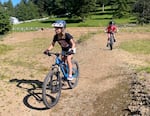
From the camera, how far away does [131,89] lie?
11.2 metres

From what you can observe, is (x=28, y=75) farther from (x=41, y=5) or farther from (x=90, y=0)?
(x=41, y=5)

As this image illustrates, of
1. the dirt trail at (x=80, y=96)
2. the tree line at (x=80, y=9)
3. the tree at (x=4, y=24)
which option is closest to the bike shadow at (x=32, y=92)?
the dirt trail at (x=80, y=96)

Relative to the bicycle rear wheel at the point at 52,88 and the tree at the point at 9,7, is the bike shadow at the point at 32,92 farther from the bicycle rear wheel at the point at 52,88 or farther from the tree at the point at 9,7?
the tree at the point at 9,7

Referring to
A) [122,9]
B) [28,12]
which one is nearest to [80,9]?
[122,9]

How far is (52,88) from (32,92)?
1.35 metres

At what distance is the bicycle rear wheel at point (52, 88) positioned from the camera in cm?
990

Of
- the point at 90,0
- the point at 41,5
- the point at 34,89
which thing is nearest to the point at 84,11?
the point at 90,0

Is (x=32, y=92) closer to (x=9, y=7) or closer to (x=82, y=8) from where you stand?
(x=82, y=8)

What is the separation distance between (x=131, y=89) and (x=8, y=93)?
404 cm

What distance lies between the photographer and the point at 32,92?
451 inches

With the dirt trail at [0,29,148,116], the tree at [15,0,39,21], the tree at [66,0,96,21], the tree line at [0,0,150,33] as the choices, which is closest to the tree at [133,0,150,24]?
the tree line at [0,0,150,33]

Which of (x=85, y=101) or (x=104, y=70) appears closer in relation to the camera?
(x=85, y=101)

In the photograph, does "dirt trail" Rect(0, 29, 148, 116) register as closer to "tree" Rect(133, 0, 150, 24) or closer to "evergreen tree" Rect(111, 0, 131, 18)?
"tree" Rect(133, 0, 150, 24)

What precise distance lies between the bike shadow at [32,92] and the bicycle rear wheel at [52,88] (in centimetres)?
26
